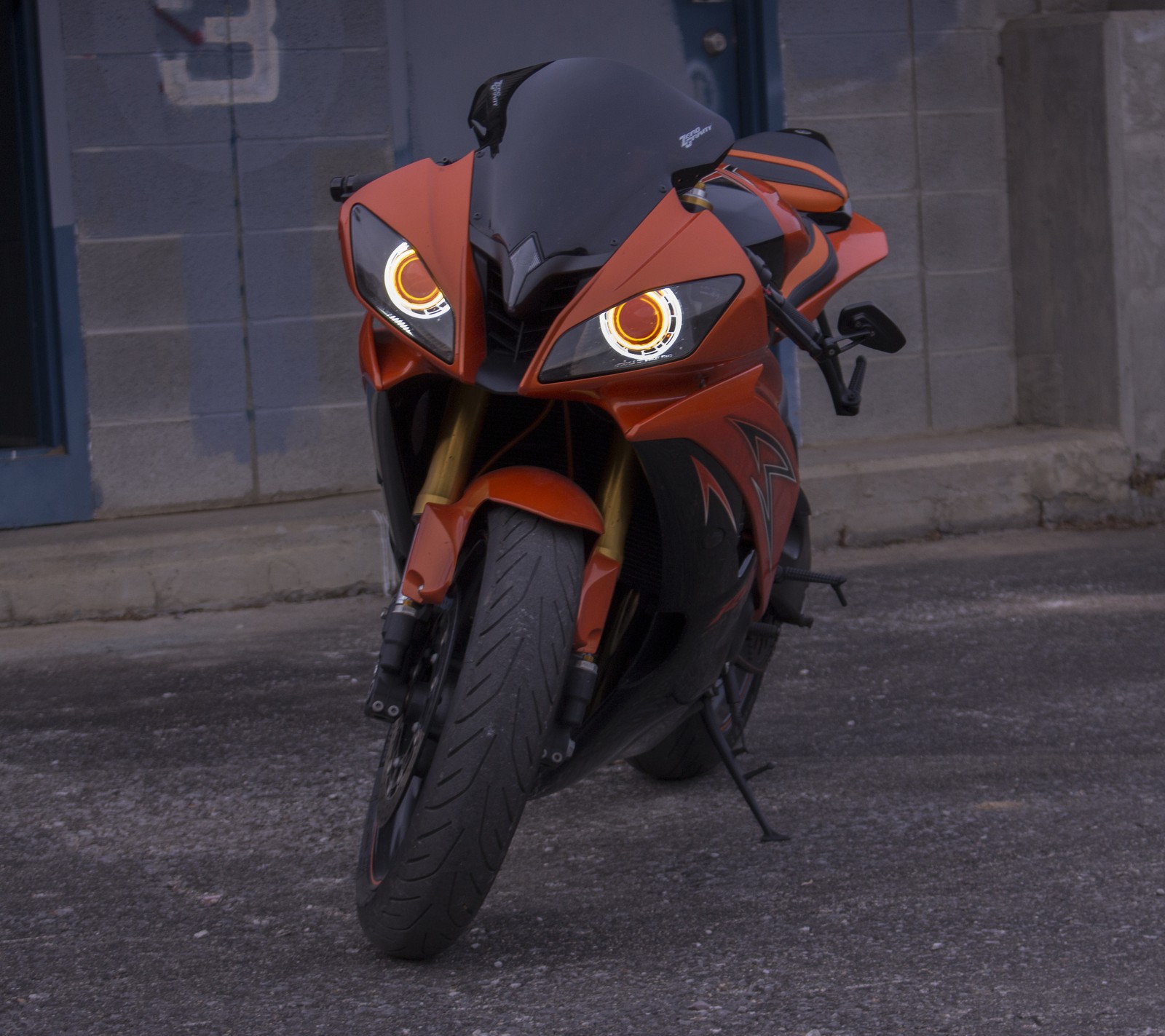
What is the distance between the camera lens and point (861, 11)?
670 centimetres

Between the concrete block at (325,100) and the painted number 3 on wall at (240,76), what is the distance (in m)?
0.04

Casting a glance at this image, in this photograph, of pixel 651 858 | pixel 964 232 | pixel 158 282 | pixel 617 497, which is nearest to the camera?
pixel 617 497

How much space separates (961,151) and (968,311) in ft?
2.28

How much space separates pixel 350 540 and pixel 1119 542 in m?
3.04

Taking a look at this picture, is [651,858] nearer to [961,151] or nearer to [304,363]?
[304,363]

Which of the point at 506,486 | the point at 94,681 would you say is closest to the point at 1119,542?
the point at 94,681

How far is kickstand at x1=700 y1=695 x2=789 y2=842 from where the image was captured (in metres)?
2.94

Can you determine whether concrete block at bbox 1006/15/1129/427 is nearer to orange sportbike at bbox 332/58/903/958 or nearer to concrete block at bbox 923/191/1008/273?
→ concrete block at bbox 923/191/1008/273

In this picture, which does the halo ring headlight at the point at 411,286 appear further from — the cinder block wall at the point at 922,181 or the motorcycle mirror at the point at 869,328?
the cinder block wall at the point at 922,181

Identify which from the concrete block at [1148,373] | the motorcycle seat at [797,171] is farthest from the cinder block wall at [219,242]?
the concrete block at [1148,373]

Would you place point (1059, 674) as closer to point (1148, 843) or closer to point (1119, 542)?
point (1148, 843)

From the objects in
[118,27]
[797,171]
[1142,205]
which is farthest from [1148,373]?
[118,27]

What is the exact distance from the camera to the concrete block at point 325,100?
234 inches

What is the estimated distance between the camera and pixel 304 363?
19.9 feet
